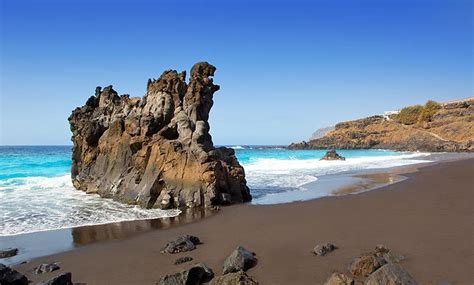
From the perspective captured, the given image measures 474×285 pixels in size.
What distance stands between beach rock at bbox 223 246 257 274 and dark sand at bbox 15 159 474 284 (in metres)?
0.15

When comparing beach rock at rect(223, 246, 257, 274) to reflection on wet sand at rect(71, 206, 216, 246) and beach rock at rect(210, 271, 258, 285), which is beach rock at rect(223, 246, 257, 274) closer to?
beach rock at rect(210, 271, 258, 285)

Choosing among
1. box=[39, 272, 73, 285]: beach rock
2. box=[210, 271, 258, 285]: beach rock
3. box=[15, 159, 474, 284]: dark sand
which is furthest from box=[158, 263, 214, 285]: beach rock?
box=[39, 272, 73, 285]: beach rock

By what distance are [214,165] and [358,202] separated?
5522mm

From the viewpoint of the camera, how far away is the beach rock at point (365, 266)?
644 centimetres

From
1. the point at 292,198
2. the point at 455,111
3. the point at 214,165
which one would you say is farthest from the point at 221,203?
the point at 455,111

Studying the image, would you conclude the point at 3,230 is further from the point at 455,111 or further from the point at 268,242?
the point at 455,111

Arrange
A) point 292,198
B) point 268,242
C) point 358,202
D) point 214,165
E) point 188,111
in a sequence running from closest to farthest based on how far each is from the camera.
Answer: point 268,242 → point 358,202 → point 214,165 → point 292,198 → point 188,111

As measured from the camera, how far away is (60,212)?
45.5 ft

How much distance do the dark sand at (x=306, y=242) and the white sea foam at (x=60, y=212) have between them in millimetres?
2608

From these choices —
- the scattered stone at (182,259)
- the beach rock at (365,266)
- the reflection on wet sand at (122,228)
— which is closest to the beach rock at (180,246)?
the scattered stone at (182,259)

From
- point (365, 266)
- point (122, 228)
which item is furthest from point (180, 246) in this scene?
point (365, 266)

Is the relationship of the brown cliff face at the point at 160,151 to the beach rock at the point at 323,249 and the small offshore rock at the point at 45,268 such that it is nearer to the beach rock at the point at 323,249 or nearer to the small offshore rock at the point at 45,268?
the small offshore rock at the point at 45,268

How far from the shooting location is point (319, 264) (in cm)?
725

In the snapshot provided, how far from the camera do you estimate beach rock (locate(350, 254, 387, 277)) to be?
21.1 ft
